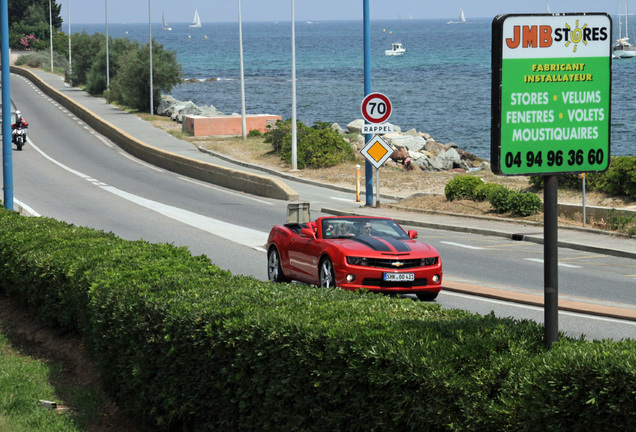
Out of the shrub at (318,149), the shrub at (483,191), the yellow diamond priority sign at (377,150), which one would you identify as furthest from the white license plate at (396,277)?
the shrub at (318,149)

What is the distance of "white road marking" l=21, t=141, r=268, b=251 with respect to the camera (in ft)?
70.1

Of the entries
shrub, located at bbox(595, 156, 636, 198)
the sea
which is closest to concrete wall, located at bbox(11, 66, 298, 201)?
shrub, located at bbox(595, 156, 636, 198)

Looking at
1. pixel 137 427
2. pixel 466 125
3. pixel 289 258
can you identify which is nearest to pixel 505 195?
pixel 289 258

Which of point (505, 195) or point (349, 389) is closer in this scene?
point (349, 389)

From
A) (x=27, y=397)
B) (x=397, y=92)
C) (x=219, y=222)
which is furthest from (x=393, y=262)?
(x=397, y=92)

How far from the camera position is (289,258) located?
15070mm

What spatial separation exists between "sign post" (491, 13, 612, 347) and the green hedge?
666 mm

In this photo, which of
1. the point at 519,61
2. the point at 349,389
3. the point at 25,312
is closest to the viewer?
the point at 519,61

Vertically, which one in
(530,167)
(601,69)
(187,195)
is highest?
(601,69)

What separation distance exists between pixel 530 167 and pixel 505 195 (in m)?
20.0

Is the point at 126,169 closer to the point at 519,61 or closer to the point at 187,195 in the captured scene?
the point at 187,195

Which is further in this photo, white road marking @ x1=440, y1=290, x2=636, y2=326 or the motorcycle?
the motorcycle

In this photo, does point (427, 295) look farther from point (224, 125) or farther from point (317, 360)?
point (224, 125)

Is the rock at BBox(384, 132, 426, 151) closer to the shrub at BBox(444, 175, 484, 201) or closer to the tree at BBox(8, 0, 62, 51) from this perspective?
the shrub at BBox(444, 175, 484, 201)
